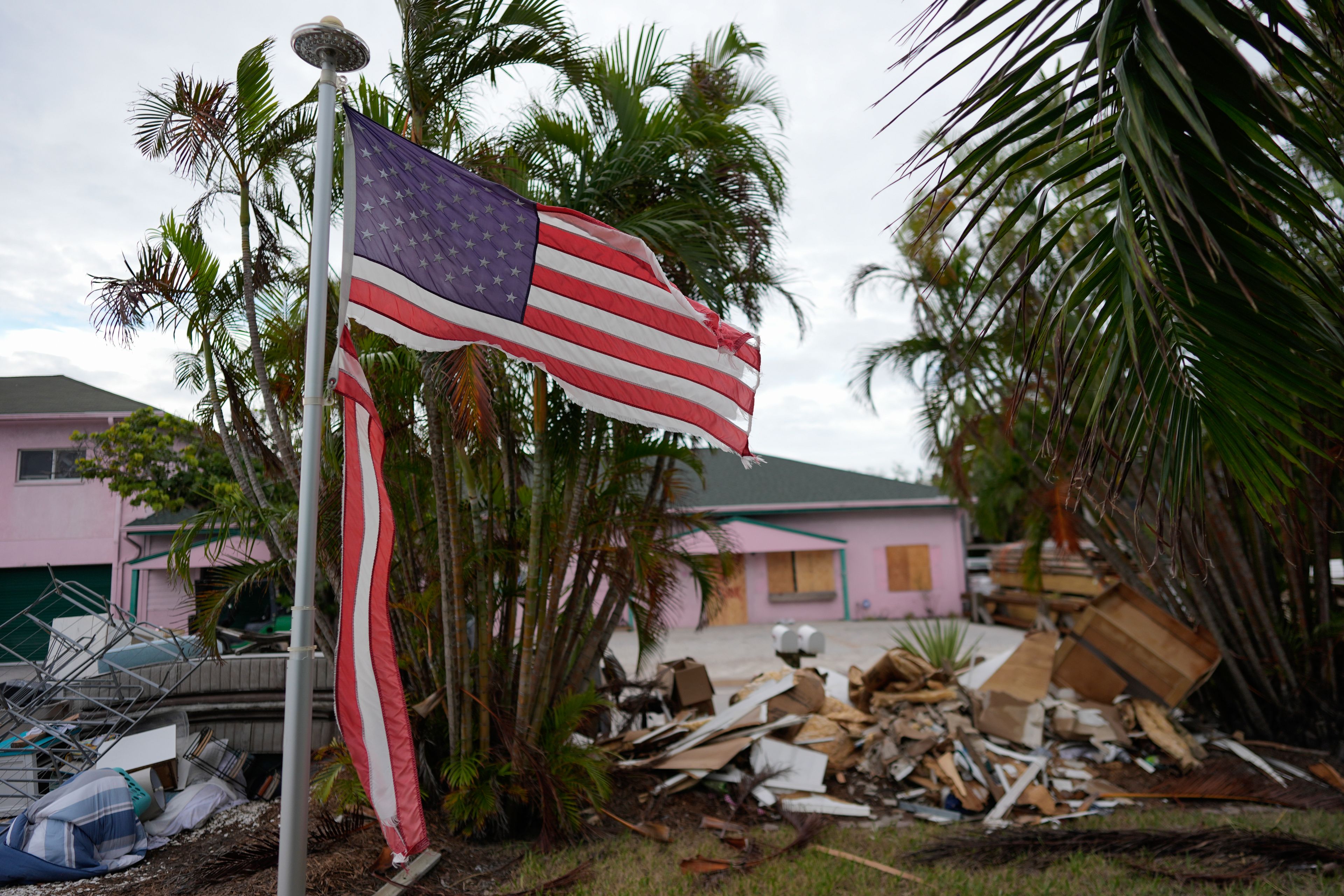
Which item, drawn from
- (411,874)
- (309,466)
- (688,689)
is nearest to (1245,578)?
(688,689)

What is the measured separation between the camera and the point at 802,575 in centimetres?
2522

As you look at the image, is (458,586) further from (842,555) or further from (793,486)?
(793,486)

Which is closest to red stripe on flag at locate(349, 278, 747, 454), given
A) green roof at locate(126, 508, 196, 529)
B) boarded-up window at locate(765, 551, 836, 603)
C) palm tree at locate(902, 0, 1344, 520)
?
palm tree at locate(902, 0, 1344, 520)

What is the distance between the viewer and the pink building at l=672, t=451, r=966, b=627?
2498cm

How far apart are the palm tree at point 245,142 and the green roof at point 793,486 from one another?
1738 cm

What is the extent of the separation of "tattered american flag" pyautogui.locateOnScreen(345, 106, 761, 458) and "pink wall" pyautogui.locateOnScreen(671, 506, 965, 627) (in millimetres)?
19898

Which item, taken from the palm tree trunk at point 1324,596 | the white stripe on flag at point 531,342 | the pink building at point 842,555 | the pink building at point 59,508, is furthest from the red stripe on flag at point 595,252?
the pink building at point 842,555

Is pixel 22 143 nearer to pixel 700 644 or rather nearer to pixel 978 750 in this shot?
pixel 978 750

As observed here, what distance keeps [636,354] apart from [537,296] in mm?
692

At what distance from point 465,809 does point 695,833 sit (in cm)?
185

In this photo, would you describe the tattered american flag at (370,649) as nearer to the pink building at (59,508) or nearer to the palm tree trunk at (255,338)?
the palm tree trunk at (255,338)

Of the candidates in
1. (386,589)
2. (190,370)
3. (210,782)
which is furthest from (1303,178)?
(190,370)

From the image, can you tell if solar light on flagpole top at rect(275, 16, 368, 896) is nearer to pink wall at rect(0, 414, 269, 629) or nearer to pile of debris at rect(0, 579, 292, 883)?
pile of debris at rect(0, 579, 292, 883)

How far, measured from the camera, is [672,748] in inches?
317
